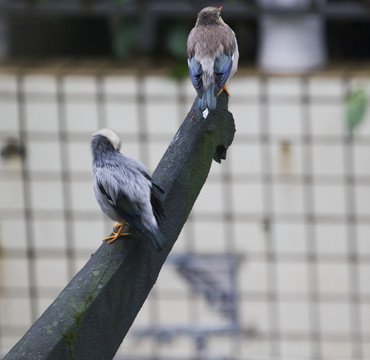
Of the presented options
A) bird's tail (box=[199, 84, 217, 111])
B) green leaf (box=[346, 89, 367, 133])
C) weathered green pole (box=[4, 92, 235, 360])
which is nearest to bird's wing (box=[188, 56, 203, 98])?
bird's tail (box=[199, 84, 217, 111])

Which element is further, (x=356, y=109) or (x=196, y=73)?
(x=356, y=109)

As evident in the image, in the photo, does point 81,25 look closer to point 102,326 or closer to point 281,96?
point 281,96

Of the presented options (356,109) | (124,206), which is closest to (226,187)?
(356,109)

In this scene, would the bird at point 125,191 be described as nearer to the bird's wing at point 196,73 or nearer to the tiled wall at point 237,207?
the bird's wing at point 196,73

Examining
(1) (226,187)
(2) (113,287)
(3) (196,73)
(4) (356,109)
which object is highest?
(4) (356,109)

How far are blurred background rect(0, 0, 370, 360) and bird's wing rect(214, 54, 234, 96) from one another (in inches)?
111

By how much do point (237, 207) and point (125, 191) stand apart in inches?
161

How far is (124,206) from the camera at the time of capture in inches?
102

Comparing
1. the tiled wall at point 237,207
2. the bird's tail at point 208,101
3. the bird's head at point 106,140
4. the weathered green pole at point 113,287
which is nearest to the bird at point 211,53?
the bird's tail at point 208,101

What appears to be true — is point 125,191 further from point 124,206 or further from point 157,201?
point 157,201

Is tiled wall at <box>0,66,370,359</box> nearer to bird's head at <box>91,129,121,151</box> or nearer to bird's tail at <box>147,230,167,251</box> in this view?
bird's head at <box>91,129,121,151</box>

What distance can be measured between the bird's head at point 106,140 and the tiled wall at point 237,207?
3661mm

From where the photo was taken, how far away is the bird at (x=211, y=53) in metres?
3.51

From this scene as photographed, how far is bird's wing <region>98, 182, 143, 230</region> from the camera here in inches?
93.5
